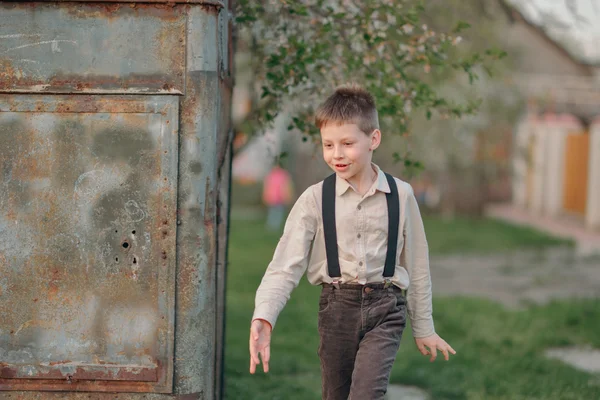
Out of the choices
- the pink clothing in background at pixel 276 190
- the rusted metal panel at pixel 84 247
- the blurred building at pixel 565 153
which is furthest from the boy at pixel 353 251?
the blurred building at pixel 565 153

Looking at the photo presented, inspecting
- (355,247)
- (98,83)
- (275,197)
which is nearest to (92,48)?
(98,83)

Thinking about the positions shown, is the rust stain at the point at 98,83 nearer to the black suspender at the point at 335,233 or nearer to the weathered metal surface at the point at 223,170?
the weathered metal surface at the point at 223,170

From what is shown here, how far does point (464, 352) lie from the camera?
277 inches

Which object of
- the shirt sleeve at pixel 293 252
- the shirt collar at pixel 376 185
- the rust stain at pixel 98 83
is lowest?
the shirt sleeve at pixel 293 252

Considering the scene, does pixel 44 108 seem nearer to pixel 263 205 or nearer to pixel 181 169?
pixel 181 169

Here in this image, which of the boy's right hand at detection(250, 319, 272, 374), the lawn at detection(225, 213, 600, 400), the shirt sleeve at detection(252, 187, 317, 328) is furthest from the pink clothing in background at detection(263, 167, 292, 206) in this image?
the boy's right hand at detection(250, 319, 272, 374)

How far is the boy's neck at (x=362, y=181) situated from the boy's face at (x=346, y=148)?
0.04 m

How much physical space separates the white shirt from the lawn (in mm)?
1977

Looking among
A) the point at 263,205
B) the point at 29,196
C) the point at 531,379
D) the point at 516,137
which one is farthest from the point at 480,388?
the point at 263,205

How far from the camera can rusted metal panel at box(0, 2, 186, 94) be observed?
3.68 m

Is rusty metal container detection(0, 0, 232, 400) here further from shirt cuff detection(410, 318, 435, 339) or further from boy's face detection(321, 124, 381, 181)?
shirt cuff detection(410, 318, 435, 339)

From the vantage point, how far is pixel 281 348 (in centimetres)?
728

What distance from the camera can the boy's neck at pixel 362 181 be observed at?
144 inches

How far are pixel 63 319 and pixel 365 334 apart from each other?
1249mm
